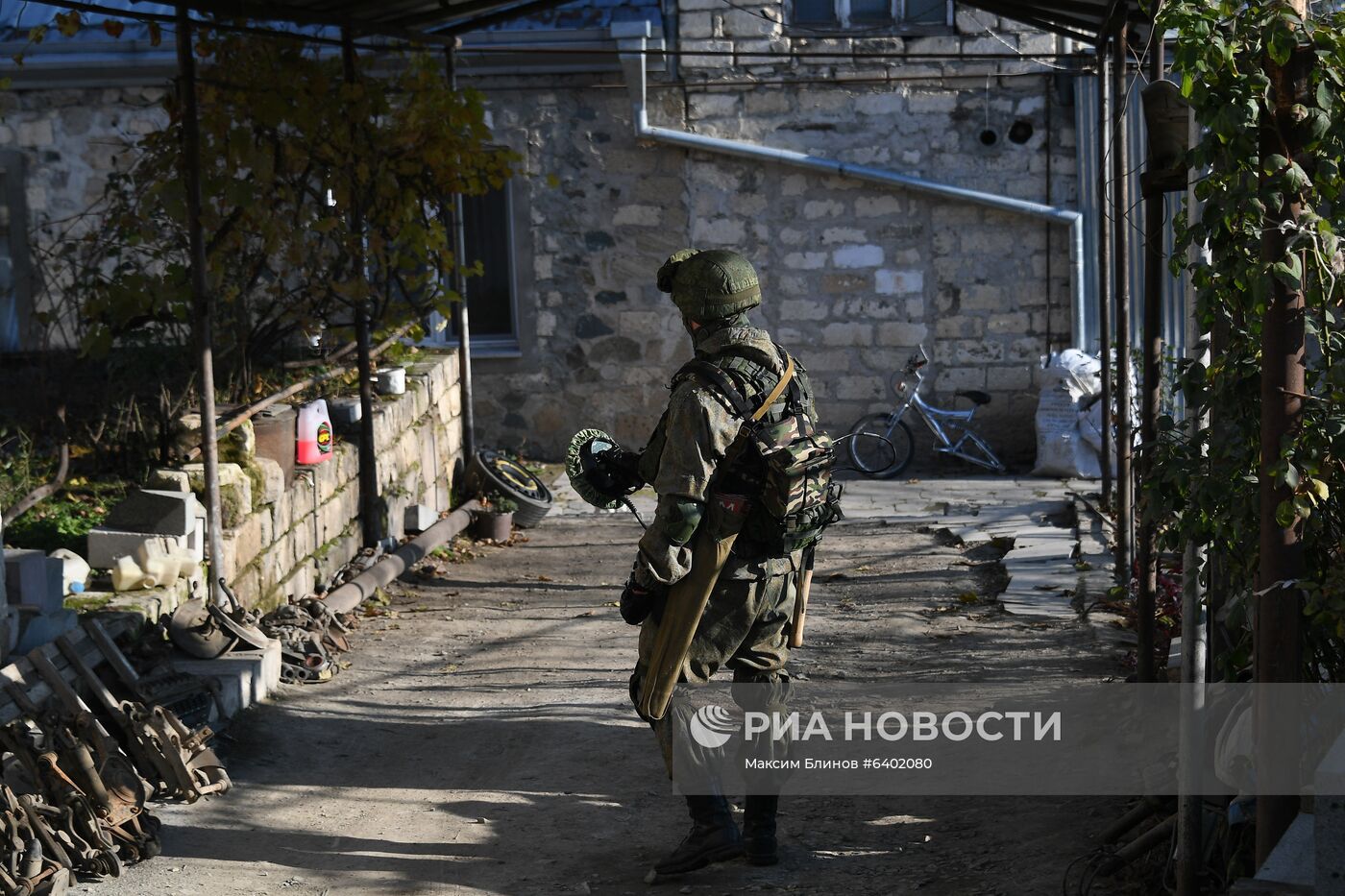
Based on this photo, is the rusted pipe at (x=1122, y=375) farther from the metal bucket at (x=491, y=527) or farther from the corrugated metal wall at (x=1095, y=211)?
the corrugated metal wall at (x=1095, y=211)

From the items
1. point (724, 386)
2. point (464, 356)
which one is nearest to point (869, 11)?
point (464, 356)

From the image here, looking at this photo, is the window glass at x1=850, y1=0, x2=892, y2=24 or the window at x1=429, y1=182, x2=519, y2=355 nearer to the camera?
the window glass at x1=850, y1=0, x2=892, y2=24

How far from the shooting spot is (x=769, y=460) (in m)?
4.12

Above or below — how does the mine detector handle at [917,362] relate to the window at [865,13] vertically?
below

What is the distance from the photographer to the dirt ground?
4277 millimetres

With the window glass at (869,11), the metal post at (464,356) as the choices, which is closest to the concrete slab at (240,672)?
the metal post at (464,356)

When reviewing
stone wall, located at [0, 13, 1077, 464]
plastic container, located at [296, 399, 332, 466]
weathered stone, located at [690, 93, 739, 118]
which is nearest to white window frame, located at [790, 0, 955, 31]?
stone wall, located at [0, 13, 1077, 464]

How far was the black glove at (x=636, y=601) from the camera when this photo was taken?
415 centimetres

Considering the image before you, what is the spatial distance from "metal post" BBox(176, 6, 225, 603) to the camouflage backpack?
2.95 meters

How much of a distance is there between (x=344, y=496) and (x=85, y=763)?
13.1ft

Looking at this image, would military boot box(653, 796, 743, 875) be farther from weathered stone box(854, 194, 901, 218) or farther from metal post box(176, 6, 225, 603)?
weathered stone box(854, 194, 901, 218)

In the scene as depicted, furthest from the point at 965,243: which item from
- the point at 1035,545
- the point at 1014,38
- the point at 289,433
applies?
the point at 289,433

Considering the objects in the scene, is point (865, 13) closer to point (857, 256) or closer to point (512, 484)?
point (857, 256)

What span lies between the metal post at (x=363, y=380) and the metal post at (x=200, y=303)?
1.81 m
